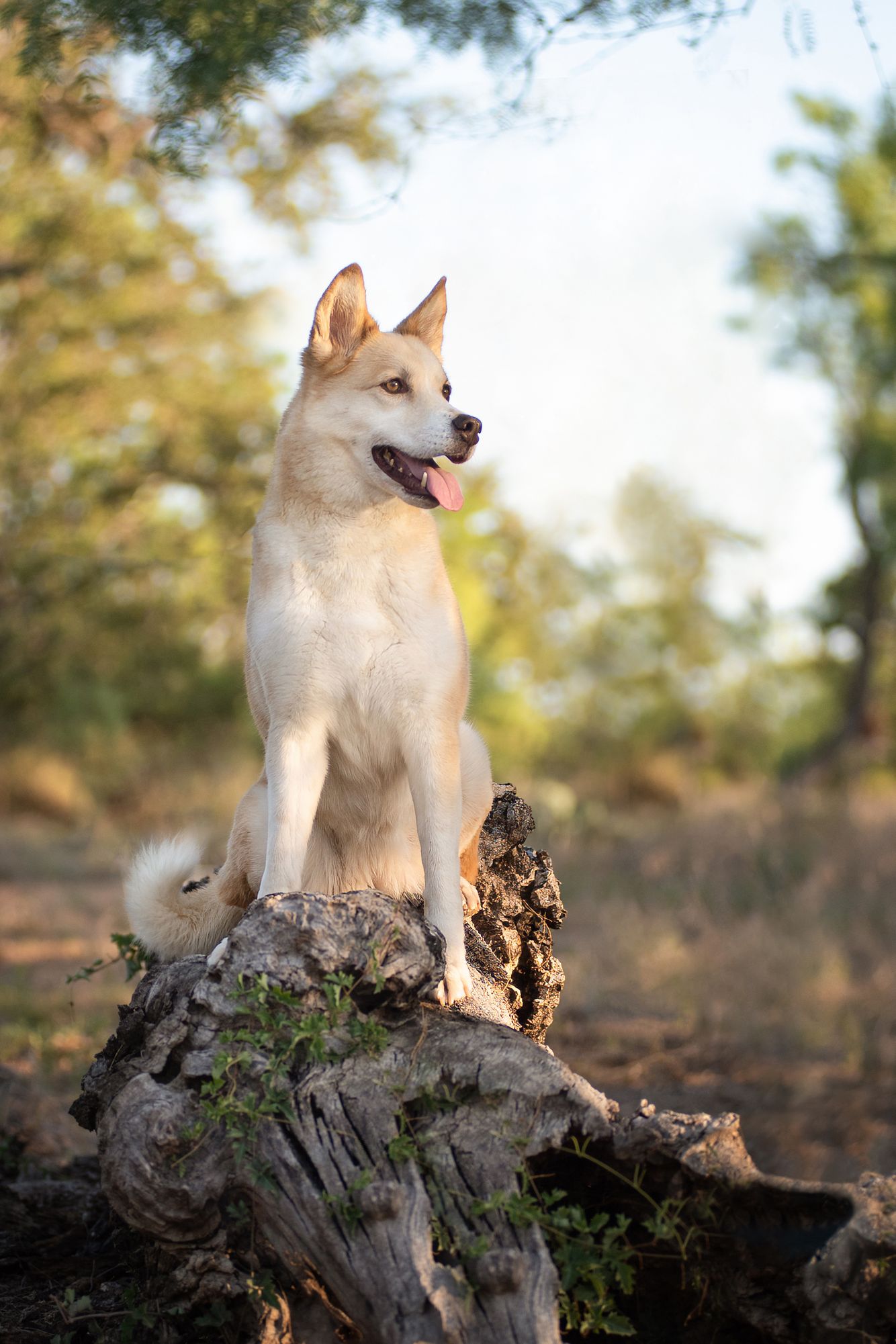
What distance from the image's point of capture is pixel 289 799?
2.98 meters

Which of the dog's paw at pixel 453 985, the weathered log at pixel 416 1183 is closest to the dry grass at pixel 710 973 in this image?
the weathered log at pixel 416 1183

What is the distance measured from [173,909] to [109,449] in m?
13.9

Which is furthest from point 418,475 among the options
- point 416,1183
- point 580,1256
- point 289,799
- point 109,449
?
point 109,449

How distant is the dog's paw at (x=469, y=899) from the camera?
3.46m

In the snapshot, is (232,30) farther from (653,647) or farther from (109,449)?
(653,647)

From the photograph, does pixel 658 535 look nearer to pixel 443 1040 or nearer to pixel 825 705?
pixel 825 705

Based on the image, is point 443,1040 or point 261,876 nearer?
point 443,1040

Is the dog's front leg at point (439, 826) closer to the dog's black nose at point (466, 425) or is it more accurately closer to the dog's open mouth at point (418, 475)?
the dog's open mouth at point (418, 475)

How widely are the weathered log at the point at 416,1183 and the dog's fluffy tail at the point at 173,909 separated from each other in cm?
74

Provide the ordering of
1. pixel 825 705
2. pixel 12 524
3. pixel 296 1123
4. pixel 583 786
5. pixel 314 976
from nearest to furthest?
pixel 296 1123
pixel 314 976
pixel 12 524
pixel 583 786
pixel 825 705

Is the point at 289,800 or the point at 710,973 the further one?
the point at 710,973

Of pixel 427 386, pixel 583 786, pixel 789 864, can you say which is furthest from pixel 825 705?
pixel 427 386

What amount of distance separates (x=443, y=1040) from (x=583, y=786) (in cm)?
1466

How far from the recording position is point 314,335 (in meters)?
3.20
